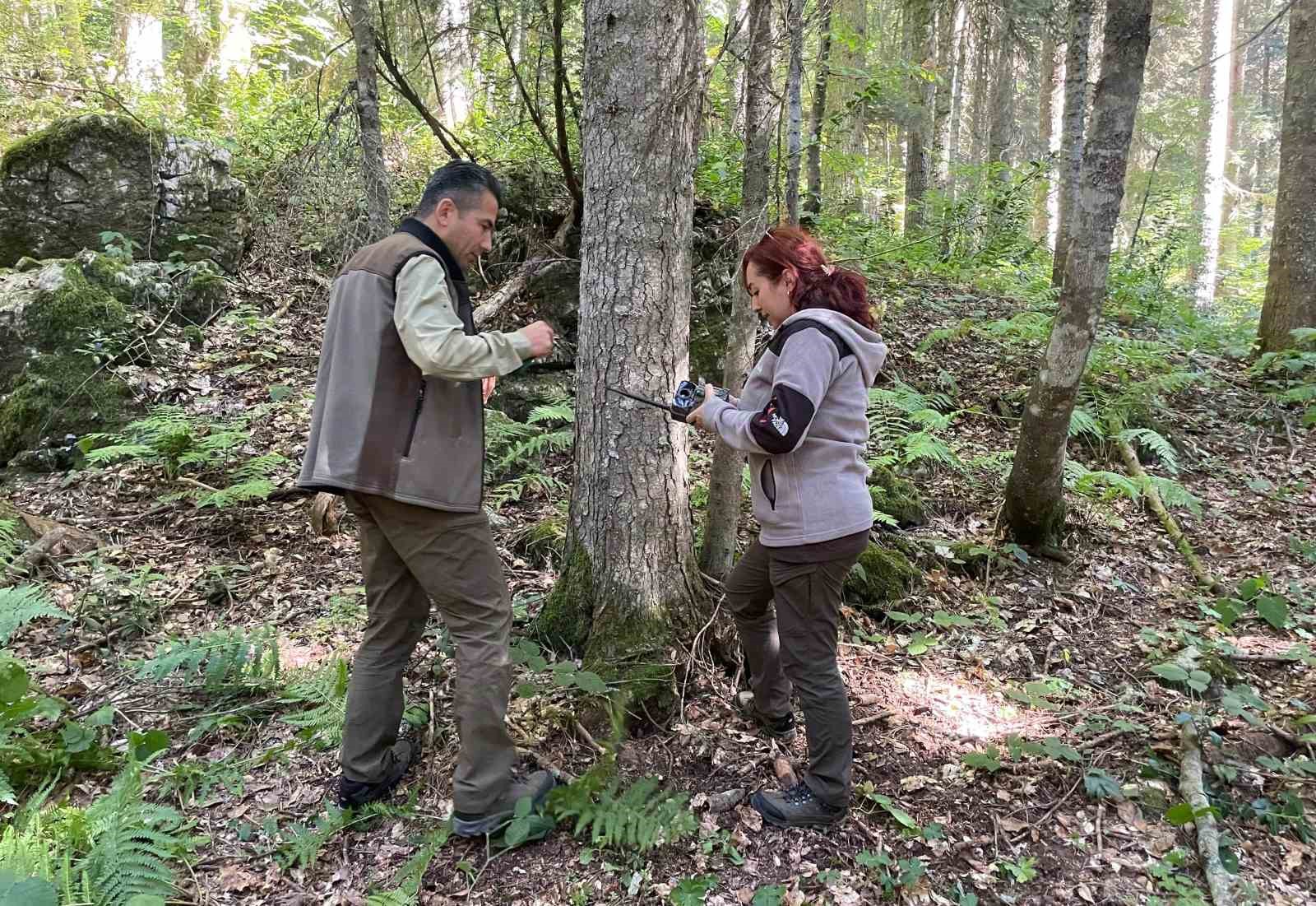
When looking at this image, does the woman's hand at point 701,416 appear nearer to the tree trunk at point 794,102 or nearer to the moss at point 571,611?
the moss at point 571,611

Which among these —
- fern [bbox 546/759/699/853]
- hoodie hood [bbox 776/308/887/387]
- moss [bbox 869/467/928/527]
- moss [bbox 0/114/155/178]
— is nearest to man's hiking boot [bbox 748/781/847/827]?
fern [bbox 546/759/699/853]

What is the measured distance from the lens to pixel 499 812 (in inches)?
108

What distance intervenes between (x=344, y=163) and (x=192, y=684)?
5.04 metres

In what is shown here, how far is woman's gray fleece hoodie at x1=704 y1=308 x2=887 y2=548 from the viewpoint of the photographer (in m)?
2.61

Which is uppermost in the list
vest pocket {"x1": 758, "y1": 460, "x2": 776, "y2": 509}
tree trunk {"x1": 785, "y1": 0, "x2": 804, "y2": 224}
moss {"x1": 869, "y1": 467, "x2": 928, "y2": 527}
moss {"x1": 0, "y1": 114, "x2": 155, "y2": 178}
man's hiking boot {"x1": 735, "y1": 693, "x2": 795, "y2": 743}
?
moss {"x1": 0, "y1": 114, "x2": 155, "y2": 178}

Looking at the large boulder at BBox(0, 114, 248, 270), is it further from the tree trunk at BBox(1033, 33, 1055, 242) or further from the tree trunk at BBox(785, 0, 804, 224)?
the tree trunk at BBox(1033, 33, 1055, 242)

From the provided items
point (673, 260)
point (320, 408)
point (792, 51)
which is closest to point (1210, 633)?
point (673, 260)

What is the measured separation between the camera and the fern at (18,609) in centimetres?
318

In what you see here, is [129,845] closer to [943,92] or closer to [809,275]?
[809,275]

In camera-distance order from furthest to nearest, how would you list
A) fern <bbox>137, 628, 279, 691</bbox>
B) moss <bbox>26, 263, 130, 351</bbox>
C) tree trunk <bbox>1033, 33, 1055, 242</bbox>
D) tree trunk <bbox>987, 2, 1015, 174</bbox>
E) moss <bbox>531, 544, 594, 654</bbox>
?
1. tree trunk <bbox>1033, 33, 1055, 242</bbox>
2. tree trunk <bbox>987, 2, 1015, 174</bbox>
3. moss <bbox>26, 263, 130, 351</bbox>
4. moss <bbox>531, 544, 594, 654</bbox>
5. fern <bbox>137, 628, 279, 691</bbox>

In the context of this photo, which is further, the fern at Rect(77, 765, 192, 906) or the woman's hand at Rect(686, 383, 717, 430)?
the woman's hand at Rect(686, 383, 717, 430)

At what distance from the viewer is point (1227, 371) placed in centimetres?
784

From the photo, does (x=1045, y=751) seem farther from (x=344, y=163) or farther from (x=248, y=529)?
(x=344, y=163)

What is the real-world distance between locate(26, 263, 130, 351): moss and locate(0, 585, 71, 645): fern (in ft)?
12.8
